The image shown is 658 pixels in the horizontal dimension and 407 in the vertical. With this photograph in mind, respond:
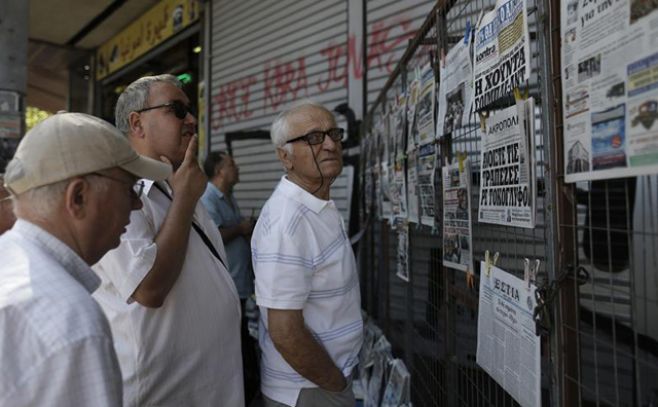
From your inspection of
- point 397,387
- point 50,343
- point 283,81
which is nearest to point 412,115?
point 397,387

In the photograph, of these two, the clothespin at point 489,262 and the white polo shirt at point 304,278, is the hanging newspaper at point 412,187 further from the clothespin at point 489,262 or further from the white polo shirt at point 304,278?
the clothespin at point 489,262

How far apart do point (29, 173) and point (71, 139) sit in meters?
0.12

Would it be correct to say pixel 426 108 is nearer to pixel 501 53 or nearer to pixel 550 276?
pixel 501 53

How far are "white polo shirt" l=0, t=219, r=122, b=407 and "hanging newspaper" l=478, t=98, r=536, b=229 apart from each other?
1049 millimetres

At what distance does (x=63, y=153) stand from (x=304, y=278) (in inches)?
45.2

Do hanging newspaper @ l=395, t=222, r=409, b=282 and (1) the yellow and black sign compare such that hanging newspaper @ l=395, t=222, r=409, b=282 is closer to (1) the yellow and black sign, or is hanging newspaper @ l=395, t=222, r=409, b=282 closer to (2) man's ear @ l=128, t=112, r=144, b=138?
(2) man's ear @ l=128, t=112, r=144, b=138

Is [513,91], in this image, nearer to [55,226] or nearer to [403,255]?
[55,226]

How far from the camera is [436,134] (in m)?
2.32

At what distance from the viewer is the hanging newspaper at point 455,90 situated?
1.91m

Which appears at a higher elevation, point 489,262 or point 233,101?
point 233,101

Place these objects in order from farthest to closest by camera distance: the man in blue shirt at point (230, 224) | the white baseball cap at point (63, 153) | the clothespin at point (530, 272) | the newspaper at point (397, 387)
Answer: the man in blue shirt at point (230, 224)
the newspaper at point (397, 387)
the clothespin at point (530, 272)
the white baseball cap at point (63, 153)

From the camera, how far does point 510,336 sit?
157cm

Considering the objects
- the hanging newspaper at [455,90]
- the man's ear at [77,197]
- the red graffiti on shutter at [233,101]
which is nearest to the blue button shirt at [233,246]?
the hanging newspaper at [455,90]

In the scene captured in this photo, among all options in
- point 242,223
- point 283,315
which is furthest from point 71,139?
point 242,223
